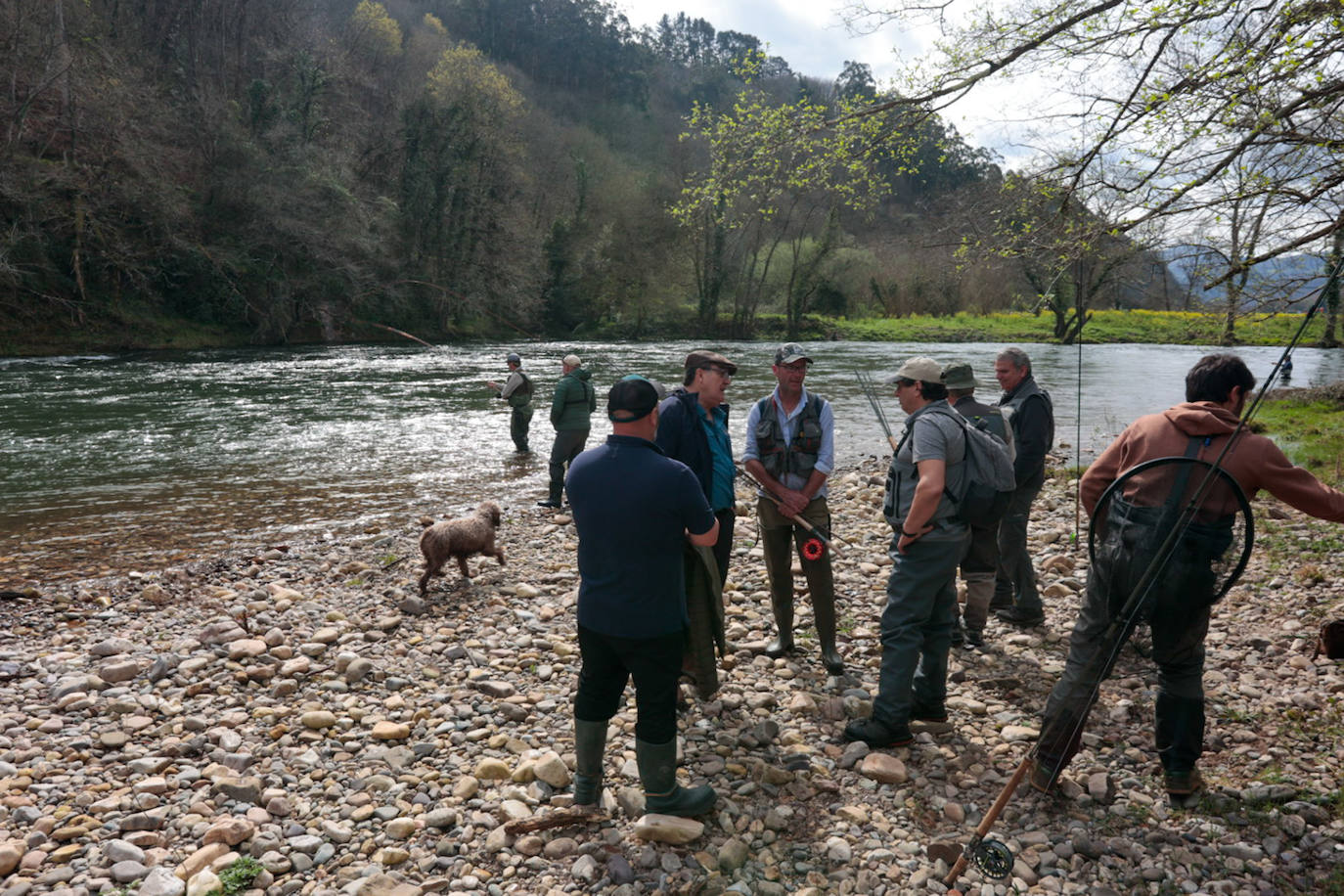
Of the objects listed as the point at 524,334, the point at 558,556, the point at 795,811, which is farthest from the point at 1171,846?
the point at 524,334

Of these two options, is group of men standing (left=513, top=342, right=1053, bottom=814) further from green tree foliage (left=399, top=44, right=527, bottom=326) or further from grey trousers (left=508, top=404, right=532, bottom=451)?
green tree foliage (left=399, top=44, right=527, bottom=326)

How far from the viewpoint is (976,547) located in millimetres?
5211

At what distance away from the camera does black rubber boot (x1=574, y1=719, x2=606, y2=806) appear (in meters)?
3.49

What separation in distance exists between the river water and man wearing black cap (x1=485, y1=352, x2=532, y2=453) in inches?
16.1

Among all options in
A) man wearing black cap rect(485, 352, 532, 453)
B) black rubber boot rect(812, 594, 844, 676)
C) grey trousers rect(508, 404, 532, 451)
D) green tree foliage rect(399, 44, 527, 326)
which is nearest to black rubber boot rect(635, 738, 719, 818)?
black rubber boot rect(812, 594, 844, 676)

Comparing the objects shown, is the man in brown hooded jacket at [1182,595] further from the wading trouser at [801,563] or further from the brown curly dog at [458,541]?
the brown curly dog at [458,541]

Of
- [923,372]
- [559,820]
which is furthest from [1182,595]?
[559,820]

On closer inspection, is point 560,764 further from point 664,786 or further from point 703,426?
point 703,426

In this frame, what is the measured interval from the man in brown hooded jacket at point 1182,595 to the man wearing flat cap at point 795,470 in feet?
5.27

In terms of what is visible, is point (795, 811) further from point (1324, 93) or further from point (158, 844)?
point (1324, 93)

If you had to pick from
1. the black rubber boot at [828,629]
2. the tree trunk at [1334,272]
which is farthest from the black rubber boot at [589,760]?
the tree trunk at [1334,272]

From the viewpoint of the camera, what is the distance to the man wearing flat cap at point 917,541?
12.7ft

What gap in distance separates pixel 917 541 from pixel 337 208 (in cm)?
3884

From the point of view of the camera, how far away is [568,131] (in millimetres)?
80062
